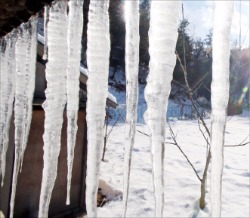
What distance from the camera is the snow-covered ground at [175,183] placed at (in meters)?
6.48

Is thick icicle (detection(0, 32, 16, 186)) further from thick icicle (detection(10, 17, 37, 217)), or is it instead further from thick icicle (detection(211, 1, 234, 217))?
thick icicle (detection(211, 1, 234, 217))

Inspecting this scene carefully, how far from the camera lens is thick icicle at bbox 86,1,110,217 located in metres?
1.34

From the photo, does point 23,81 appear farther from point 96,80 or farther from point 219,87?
point 219,87

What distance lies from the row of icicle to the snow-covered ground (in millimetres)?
4808

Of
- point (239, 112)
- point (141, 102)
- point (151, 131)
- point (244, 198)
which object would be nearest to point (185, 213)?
point (244, 198)

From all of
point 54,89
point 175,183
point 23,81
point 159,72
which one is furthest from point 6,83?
point 175,183

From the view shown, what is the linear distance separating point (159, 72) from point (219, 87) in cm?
22

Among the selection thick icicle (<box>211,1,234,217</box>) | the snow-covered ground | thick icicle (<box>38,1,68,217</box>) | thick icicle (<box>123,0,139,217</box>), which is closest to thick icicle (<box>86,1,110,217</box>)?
thick icicle (<box>123,0,139,217</box>)

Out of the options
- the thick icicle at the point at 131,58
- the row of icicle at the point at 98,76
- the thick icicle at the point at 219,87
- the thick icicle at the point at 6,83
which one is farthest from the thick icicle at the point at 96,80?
the thick icicle at the point at 6,83

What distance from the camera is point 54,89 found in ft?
5.41

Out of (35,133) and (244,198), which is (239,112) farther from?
(35,133)

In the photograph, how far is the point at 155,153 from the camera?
43.6 inches

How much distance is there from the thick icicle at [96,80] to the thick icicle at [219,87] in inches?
20.6

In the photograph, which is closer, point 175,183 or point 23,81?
point 23,81
